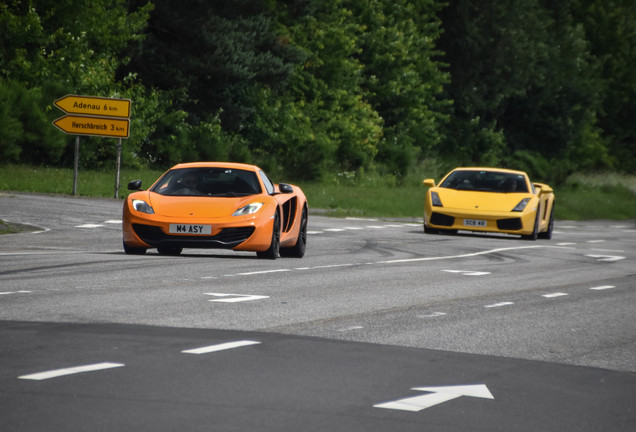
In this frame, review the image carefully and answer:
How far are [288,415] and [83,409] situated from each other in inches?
36.7

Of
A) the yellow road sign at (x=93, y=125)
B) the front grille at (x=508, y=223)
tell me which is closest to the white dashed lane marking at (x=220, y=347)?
the front grille at (x=508, y=223)

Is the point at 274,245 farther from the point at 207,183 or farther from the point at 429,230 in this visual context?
the point at 429,230

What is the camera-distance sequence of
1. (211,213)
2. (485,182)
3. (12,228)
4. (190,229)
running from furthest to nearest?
(485,182), (12,228), (211,213), (190,229)

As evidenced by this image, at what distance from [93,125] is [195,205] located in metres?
17.1

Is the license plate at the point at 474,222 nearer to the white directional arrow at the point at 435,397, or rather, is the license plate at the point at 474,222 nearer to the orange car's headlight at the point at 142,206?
the orange car's headlight at the point at 142,206

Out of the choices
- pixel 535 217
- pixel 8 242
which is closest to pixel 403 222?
pixel 535 217

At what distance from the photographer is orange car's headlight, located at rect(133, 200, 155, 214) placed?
50.3ft

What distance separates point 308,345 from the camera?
8.16 metres

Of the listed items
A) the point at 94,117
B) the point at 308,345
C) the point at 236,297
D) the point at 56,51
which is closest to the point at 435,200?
the point at 94,117

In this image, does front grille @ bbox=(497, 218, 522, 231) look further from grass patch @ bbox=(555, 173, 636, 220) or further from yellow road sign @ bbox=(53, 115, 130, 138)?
grass patch @ bbox=(555, 173, 636, 220)

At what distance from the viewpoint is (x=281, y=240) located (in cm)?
1620

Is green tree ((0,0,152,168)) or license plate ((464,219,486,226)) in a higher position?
green tree ((0,0,152,168))

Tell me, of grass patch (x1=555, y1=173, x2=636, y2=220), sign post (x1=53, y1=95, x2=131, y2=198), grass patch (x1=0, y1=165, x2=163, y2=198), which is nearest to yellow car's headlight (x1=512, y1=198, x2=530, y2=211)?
sign post (x1=53, y1=95, x2=131, y2=198)

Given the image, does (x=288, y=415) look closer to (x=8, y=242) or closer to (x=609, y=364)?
(x=609, y=364)
